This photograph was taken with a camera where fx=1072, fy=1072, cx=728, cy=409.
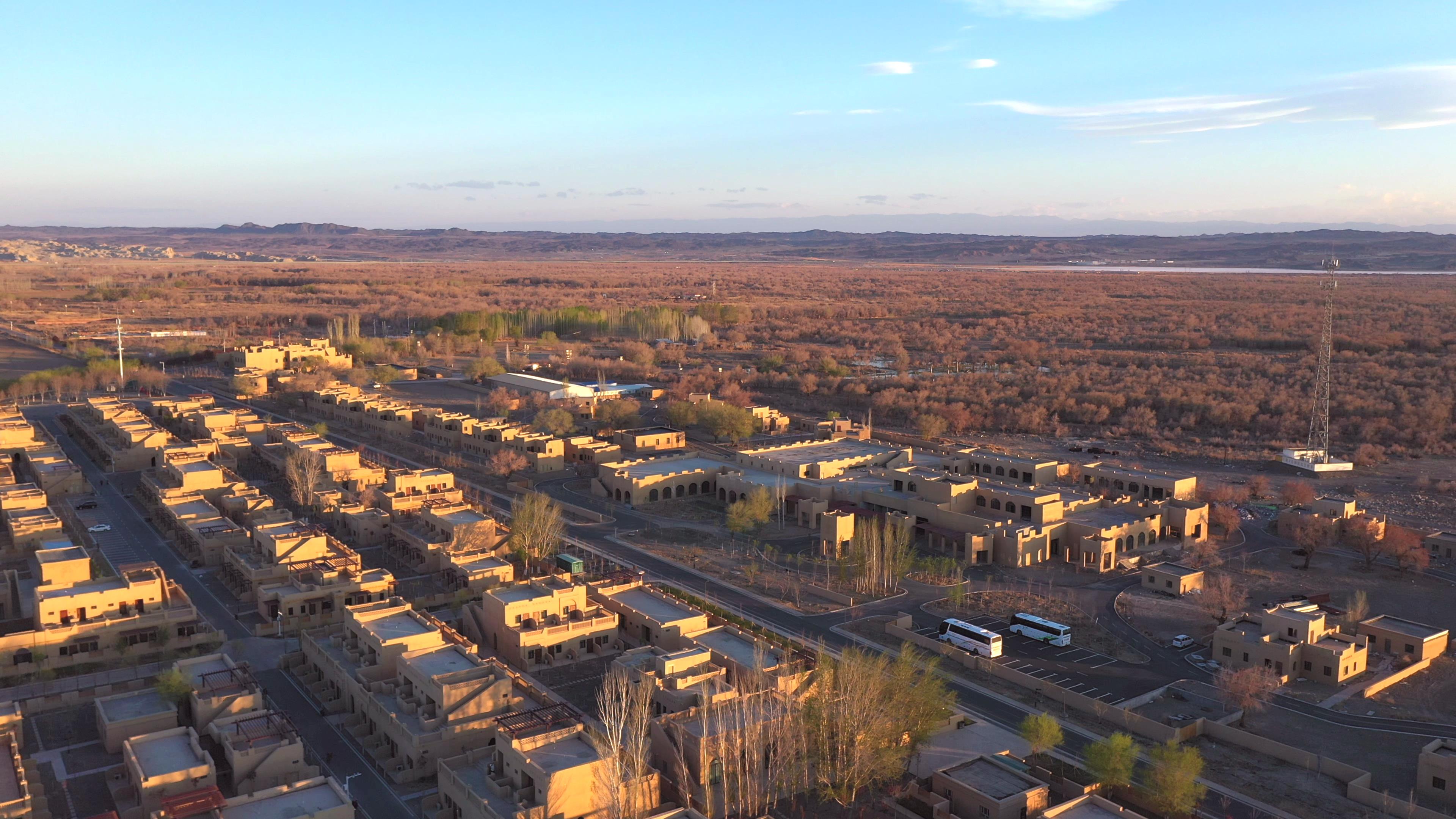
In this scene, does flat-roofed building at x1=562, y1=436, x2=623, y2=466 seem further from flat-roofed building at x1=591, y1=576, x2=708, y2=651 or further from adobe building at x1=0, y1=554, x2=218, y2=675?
adobe building at x1=0, y1=554, x2=218, y2=675

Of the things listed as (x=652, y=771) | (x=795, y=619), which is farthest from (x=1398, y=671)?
(x=652, y=771)

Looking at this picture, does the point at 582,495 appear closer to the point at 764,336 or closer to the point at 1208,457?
the point at 1208,457

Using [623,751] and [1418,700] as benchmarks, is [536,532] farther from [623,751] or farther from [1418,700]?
[1418,700]

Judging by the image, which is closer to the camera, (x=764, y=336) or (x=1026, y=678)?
(x=1026, y=678)

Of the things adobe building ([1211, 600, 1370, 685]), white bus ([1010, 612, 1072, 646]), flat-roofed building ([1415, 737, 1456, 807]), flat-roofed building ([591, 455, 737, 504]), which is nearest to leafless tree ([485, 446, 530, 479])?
flat-roofed building ([591, 455, 737, 504])

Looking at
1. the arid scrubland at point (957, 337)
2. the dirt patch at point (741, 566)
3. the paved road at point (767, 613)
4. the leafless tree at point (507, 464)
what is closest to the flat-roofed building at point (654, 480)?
the paved road at point (767, 613)

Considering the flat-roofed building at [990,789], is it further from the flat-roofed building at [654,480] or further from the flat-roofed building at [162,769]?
the flat-roofed building at [654,480]
